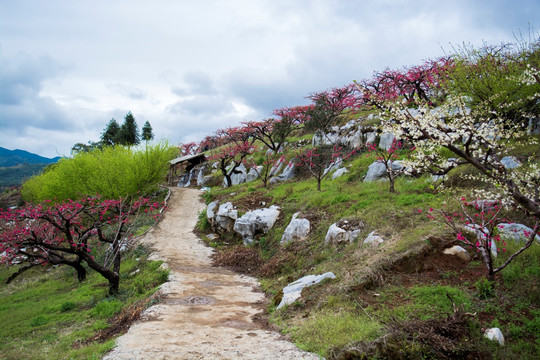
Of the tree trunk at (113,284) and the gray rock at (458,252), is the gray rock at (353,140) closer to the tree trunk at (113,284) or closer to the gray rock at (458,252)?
the gray rock at (458,252)

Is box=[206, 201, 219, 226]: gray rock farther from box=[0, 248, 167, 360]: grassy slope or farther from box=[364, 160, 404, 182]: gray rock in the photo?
box=[364, 160, 404, 182]: gray rock

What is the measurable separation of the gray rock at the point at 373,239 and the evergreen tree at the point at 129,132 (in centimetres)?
4356

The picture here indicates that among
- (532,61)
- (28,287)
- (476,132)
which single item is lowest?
(28,287)

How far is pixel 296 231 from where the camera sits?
11.7 m

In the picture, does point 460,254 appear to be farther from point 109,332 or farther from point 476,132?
point 109,332

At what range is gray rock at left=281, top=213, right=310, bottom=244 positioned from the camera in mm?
11391

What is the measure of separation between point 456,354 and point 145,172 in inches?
941

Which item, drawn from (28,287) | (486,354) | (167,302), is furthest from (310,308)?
(28,287)

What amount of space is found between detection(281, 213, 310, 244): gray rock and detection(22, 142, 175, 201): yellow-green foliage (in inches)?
610

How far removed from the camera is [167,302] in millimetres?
7898

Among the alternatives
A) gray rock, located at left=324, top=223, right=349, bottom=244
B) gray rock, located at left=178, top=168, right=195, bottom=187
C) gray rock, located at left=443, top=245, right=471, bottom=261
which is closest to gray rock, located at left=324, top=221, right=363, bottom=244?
gray rock, located at left=324, top=223, right=349, bottom=244

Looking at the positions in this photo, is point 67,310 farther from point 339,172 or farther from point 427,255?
point 339,172

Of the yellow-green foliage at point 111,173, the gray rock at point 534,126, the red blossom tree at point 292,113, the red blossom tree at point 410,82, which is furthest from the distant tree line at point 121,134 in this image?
the gray rock at point 534,126

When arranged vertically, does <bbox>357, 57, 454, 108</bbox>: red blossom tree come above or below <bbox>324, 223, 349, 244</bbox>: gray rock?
above
